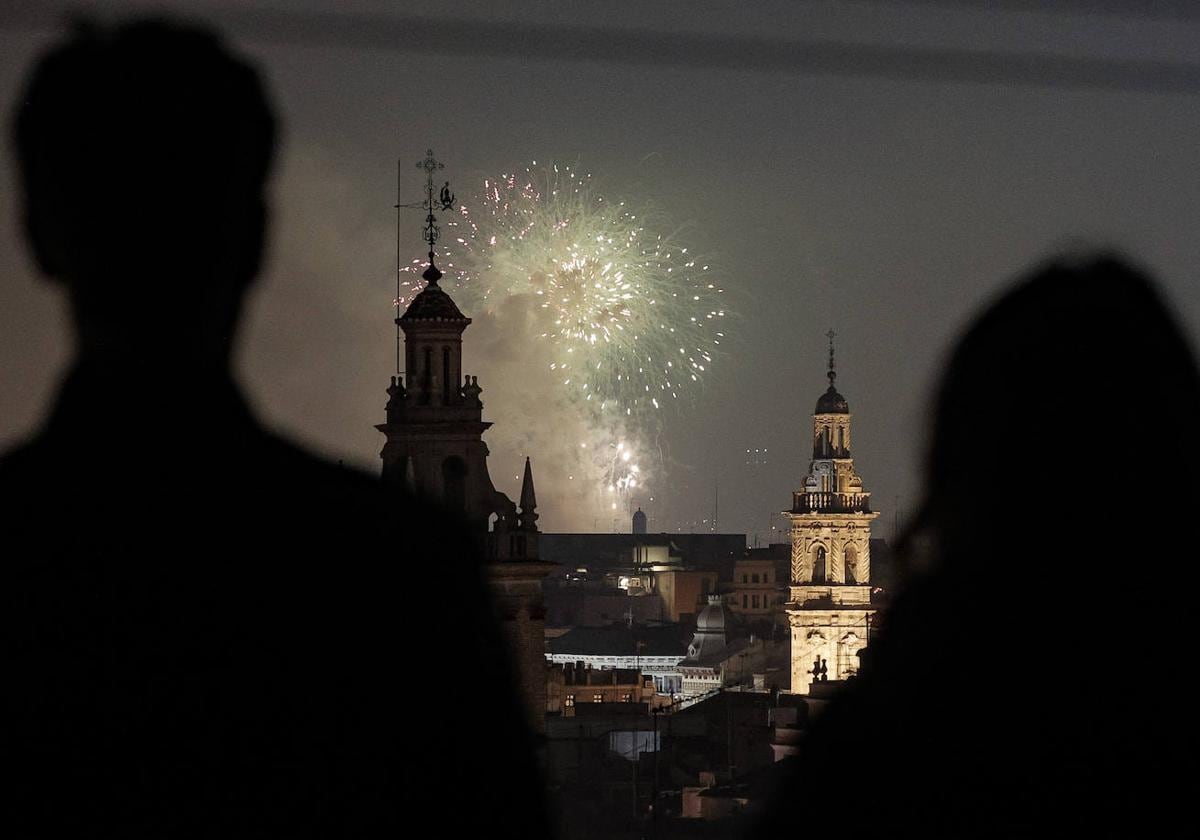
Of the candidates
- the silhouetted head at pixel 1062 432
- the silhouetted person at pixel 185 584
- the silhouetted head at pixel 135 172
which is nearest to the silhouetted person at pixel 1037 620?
the silhouetted head at pixel 1062 432

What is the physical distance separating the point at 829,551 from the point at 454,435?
3955cm

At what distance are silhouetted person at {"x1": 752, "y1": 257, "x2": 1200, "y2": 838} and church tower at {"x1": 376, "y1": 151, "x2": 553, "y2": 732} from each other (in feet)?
84.6

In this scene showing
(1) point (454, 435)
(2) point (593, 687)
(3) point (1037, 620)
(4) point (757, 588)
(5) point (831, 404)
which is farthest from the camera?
(4) point (757, 588)

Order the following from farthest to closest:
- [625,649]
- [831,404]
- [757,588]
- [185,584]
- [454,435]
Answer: [757,588] → [625,649] → [831,404] → [454,435] → [185,584]

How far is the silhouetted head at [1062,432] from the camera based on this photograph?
182 centimetres

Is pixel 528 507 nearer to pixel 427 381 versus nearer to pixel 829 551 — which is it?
pixel 427 381

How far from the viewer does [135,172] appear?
5.65 ft

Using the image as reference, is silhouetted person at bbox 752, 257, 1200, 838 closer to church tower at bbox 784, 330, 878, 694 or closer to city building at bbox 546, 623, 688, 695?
church tower at bbox 784, 330, 878, 694

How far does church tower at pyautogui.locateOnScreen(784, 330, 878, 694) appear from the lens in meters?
65.8

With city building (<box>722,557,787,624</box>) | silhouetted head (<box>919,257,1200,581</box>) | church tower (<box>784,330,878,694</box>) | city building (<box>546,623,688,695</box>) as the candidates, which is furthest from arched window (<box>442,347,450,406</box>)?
city building (<box>722,557,787,624</box>)

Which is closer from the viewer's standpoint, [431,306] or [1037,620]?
[1037,620]

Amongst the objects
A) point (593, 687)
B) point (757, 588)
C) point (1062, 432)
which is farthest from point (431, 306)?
point (757, 588)

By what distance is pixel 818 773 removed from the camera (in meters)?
1.79

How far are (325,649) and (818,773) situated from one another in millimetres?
380
